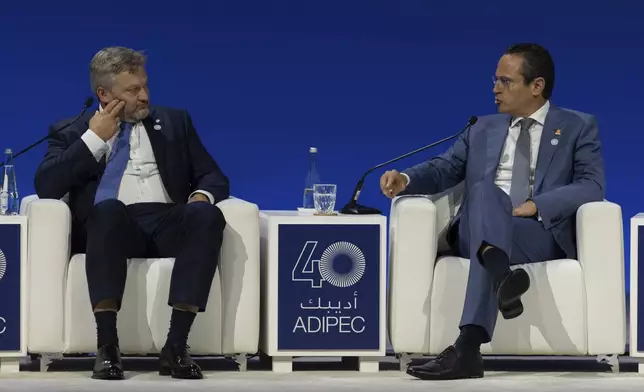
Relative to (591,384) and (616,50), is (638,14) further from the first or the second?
(591,384)

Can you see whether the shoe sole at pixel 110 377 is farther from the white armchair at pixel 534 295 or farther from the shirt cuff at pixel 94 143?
the white armchair at pixel 534 295

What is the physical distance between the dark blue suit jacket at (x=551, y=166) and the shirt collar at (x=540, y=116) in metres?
0.02

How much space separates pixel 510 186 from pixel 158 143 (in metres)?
1.22

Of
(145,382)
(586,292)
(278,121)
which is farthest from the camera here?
(278,121)

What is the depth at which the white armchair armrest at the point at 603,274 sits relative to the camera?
5055mm

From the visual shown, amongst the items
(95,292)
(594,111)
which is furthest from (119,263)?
(594,111)

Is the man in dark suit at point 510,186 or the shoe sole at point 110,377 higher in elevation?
the man in dark suit at point 510,186

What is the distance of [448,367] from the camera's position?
480 centimetres

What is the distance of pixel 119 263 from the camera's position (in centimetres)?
486

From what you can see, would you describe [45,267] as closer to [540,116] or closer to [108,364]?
[108,364]

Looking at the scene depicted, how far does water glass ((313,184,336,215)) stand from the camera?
5.19 m

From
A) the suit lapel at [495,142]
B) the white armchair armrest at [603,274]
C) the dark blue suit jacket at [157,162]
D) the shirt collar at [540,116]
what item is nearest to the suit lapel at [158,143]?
the dark blue suit jacket at [157,162]

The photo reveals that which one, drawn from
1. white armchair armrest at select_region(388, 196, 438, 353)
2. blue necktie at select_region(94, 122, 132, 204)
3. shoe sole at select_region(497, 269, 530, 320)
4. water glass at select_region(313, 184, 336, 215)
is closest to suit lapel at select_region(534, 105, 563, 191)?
white armchair armrest at select_region(388, 196, 438, 353)

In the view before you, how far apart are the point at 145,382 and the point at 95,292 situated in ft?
1.07
